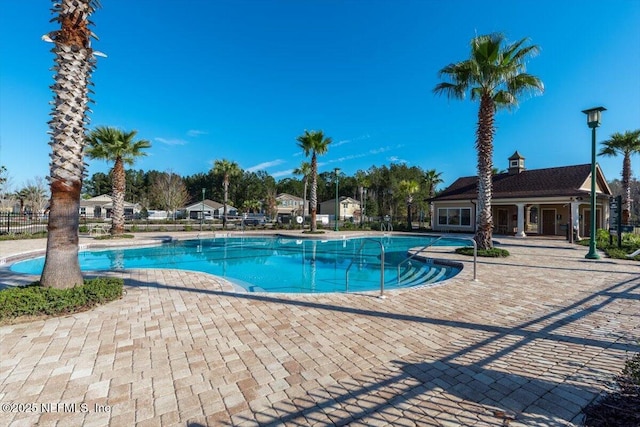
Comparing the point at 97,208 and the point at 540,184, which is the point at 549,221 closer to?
the point at 540,184

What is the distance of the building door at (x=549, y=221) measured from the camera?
A: 22.5m

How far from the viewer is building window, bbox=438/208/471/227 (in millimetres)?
23953

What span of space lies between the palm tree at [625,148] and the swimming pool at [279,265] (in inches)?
777

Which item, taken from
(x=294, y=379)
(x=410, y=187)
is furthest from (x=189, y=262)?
(x=410, y=187)

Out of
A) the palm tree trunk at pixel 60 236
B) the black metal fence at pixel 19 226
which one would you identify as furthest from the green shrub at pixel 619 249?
the black metal fence at pixel 19 226

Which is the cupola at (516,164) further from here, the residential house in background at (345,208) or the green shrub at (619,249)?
the residential house in background at (345,208)

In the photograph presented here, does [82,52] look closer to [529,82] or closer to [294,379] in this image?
[294,379]

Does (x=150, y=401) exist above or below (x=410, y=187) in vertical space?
below

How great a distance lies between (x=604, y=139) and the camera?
74.5 ft

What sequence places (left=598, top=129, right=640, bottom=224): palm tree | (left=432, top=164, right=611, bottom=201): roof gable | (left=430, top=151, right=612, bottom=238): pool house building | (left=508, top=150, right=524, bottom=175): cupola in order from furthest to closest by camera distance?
(left=508, top=150, right=524, bottom=175): cupola, (left=598, top=129, right=640, bottom=224): palm tree, (left=432, top=164, right=611, bottom=201): roof gable, (left=430, top=151, right=612, bottom=238): pool house building

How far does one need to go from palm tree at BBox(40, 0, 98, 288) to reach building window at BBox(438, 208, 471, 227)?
971 inches

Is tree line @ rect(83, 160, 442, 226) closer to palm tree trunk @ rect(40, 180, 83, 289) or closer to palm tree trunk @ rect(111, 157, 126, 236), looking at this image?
palm tree trunk @ rect(111, 157, 126, 236)

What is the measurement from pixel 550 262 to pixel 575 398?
9672 mm

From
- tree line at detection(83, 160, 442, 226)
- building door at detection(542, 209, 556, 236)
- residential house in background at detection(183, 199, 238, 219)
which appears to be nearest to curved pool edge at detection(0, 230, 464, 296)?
building door at detection(542, 209, 556, 236)
